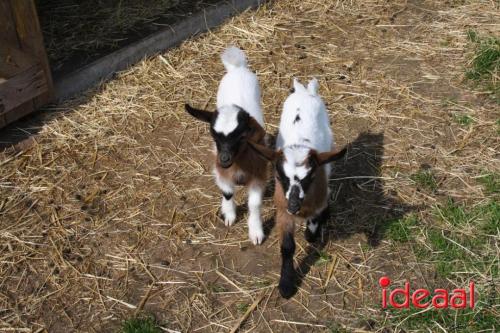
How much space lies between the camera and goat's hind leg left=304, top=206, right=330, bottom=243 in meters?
5.02

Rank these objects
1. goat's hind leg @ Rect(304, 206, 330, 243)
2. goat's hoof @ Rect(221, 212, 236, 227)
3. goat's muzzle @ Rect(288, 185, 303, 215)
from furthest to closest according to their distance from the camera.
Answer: goat's hoof @ Rect(221, 212, 236, 227)
goat's hind leg @ Rect(304, 206, 330, 243)
goat's muzzle @ Rect(288, 185, 303, 215)

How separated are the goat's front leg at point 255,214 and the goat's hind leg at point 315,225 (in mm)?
408

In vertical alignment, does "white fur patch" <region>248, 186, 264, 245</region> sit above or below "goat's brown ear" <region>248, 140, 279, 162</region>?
below

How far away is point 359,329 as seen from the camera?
14.5 ft

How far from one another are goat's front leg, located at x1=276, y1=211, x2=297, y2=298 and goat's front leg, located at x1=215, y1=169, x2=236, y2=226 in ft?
2.11

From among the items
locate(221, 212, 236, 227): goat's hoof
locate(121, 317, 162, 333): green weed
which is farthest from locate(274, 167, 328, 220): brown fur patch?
locate(121, 317, 162, 333): green weed

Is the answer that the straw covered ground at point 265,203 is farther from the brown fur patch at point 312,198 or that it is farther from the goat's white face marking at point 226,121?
the goat's white face marking at point 226,121

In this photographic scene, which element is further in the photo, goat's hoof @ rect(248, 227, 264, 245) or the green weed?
goat's hoof @ rect(248, 227, 264, 245)

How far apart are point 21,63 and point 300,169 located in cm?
387

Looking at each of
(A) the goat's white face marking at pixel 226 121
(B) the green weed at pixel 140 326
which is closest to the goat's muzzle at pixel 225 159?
(A) the goat's white face marking at pixel 226 121

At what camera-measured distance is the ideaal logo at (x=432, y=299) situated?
4.51 metres

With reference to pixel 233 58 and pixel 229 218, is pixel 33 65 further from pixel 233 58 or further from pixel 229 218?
pixel 229 218

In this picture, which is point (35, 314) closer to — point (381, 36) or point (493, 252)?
point (493, 252)

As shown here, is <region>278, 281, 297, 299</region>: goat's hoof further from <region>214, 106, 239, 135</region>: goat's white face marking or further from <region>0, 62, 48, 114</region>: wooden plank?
<region>0, 62, 48, 114</region>: wooden plank
